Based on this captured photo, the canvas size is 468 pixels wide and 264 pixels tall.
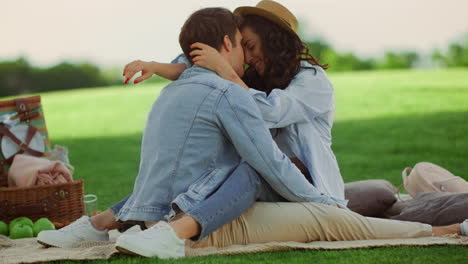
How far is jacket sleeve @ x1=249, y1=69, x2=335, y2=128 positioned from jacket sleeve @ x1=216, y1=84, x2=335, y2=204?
202 millimetres

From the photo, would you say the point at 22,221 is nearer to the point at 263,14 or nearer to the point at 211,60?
the point at 211,60

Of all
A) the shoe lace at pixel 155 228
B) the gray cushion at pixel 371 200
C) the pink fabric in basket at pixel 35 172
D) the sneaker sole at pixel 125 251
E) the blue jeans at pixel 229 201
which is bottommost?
the gray cushion at pixel 371 200

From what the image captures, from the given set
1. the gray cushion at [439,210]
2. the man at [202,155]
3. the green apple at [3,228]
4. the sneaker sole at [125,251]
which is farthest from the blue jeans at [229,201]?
the green apple at [3,228]

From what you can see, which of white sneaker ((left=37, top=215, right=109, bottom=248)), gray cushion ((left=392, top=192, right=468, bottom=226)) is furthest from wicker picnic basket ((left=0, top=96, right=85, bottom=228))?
gray cushion ((left=392, top=192, right=468, bottom=226))

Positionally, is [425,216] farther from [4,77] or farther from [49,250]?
[4,77]

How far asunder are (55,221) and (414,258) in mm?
2791

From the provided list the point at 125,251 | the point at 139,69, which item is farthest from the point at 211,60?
the point at 125,251

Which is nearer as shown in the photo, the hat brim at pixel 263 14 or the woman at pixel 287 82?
the woman at pixel 287 82

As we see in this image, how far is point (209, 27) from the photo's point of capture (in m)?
3.17

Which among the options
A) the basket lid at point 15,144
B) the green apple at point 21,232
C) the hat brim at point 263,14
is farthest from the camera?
the basket lid at point 15,144

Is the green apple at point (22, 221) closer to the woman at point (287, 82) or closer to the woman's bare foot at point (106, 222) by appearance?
the woman's bare foot at point (106, 222)

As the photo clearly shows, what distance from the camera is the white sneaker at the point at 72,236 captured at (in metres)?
3.32

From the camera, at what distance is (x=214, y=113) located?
3006mm

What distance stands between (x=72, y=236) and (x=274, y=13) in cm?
166
